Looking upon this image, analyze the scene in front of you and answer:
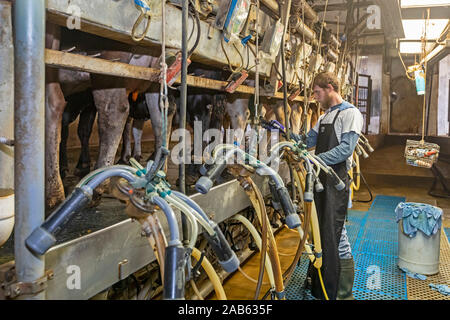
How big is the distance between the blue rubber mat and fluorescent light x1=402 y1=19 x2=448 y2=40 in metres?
2.69

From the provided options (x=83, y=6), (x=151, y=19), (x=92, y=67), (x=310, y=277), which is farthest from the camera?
(x=310, y=277)

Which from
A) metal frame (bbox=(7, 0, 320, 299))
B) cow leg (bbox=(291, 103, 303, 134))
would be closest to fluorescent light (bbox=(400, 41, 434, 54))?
cow leg (bbox=(291, 103, 303, 134))

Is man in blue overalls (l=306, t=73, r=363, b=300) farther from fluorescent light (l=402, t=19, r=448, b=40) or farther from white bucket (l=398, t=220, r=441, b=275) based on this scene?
fluorescent light (l=402, t=19, r=448, b=40)

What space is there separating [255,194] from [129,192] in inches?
35.6

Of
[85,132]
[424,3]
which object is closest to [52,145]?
[85,132]

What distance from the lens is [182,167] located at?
138cm

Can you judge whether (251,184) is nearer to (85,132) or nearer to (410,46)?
(85,132)

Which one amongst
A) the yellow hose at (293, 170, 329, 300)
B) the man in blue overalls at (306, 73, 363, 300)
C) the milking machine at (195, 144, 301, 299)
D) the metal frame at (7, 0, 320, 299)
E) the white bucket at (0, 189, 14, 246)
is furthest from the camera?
the man in blue overalls at (306, 73, 363, 300)

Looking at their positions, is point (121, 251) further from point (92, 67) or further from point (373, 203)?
point (373, 203)

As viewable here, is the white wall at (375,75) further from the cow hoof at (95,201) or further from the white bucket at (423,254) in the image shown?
the cow hoof at (95,201)

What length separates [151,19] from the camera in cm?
179

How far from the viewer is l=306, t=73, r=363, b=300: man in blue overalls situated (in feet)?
9.46

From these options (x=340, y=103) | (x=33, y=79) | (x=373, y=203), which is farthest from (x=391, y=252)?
(x=33, y=79)

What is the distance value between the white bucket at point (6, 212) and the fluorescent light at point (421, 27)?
5.03m
